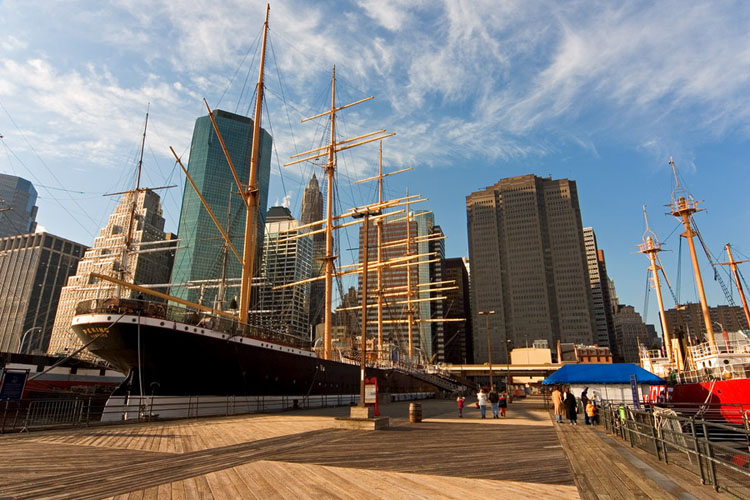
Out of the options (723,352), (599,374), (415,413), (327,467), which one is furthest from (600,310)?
(327,467)

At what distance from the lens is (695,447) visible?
6246 millimetres

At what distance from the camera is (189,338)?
60.4 ft

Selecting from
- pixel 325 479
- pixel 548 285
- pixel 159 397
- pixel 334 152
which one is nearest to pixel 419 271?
pixel 548 285

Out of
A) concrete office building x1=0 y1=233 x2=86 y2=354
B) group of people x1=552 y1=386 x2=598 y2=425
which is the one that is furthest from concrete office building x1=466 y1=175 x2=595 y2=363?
group of people x1=552 y1=386 x2=598 y2=425

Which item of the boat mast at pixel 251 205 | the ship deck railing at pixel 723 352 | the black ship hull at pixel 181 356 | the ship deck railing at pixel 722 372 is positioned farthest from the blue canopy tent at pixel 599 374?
the boat mast at pixel 251 205

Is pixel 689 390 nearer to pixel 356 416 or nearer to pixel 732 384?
pixel 732 384

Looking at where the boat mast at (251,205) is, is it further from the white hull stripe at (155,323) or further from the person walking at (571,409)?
Result: the person walking at (571,409)

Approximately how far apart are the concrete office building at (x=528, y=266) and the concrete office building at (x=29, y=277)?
122 m

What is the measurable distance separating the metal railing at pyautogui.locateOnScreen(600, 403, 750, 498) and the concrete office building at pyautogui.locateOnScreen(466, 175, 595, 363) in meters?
135

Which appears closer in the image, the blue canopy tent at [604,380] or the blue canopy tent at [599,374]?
the blue canopy tent at [599,374]

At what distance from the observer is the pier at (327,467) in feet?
18.2

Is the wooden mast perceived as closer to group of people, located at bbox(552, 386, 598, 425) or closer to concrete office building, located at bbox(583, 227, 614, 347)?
group of people, located at bbox(552, 386, 598, 425)

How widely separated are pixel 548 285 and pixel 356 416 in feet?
491

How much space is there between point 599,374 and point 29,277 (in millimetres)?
111129
